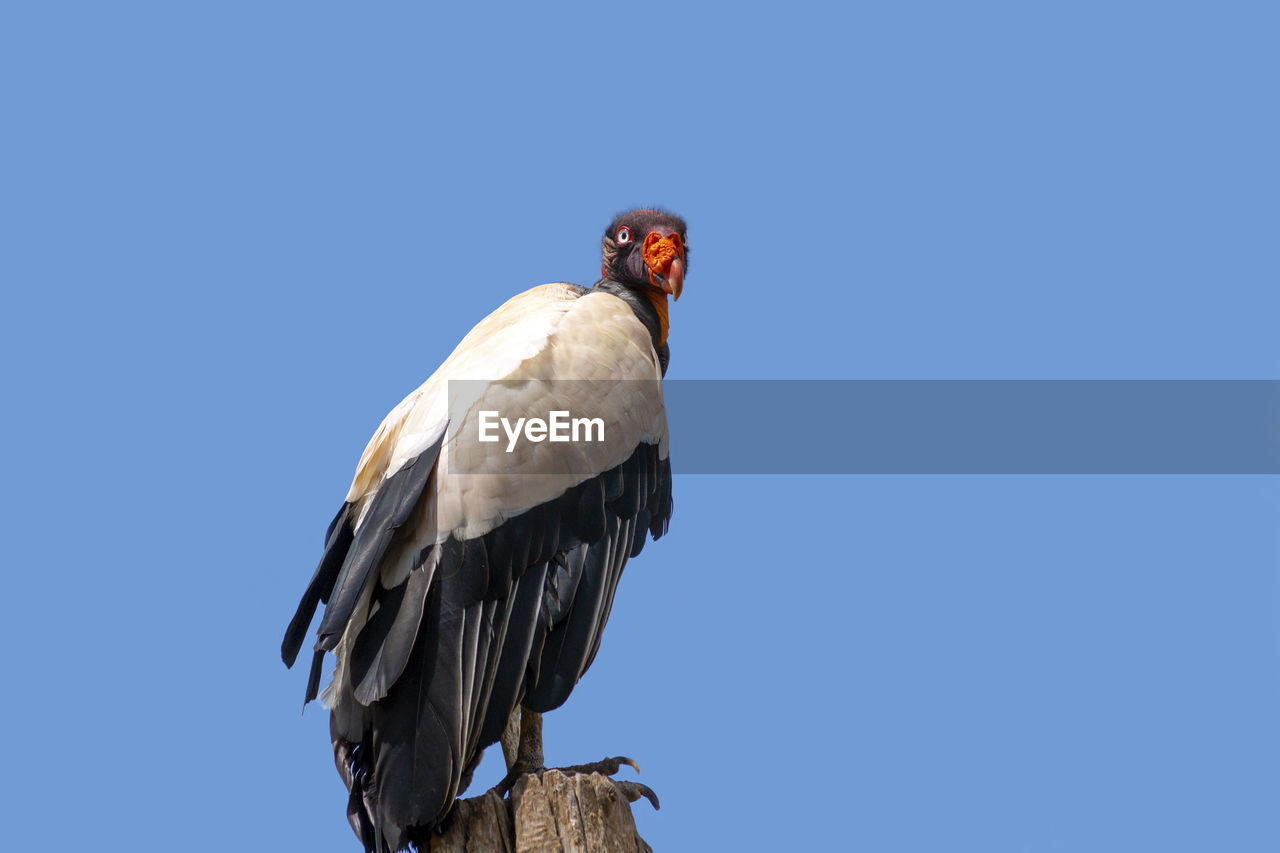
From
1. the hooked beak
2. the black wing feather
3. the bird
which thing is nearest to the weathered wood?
the bird

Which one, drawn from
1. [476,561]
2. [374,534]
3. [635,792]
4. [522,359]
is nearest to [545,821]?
[635,792]

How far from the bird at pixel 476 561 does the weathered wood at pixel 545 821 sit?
0.41 ft

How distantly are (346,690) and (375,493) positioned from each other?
904 millimetres

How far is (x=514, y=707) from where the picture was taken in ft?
20.1

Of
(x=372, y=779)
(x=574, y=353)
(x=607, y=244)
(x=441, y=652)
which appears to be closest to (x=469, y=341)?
Answer: (x=574, y=353)

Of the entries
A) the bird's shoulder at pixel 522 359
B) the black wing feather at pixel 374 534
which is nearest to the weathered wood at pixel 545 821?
the black wing feather at pixel 374 534

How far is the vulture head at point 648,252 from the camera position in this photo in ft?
24.5

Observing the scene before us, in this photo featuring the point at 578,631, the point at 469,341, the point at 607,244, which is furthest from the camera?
the point at 607,244

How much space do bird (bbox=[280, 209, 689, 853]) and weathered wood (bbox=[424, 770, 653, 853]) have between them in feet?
0.41

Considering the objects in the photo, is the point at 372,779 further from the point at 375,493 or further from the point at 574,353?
the point at 574,353

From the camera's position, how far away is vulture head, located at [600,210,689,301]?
7461 mm

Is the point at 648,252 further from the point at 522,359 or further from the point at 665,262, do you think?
the point at 522,359

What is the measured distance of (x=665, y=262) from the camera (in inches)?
293

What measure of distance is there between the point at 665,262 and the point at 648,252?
13 centimetres
